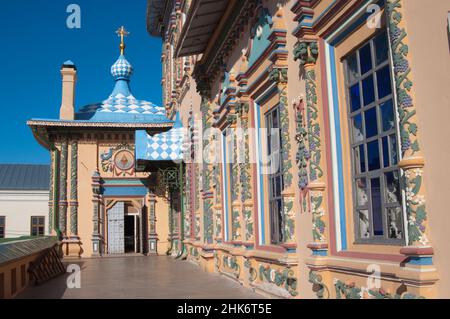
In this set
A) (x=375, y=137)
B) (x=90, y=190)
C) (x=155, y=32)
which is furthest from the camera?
(x=155, y=32)

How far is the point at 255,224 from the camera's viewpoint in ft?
29.1

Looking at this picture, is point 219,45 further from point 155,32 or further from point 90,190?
point 155,32

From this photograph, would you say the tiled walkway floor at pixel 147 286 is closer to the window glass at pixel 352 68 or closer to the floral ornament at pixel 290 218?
the floral ornament at pixel 290 218

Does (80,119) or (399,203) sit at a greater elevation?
(80,119)

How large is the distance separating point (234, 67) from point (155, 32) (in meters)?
14.8

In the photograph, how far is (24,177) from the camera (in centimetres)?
3388

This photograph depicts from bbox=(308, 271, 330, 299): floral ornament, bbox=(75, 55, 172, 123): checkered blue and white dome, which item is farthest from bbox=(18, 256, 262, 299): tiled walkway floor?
bbox=(75, 55, 172, 123): checkered blue and white dome

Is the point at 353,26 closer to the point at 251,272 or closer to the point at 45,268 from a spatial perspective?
the point at 251,272

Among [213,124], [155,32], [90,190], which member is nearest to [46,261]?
[213,124]

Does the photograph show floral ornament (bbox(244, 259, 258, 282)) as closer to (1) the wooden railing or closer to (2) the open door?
(1) the wooden railing

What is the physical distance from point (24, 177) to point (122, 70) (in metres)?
13.3

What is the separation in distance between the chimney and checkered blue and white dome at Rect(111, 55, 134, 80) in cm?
312

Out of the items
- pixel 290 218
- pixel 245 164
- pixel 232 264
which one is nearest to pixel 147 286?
pixel 232 264
